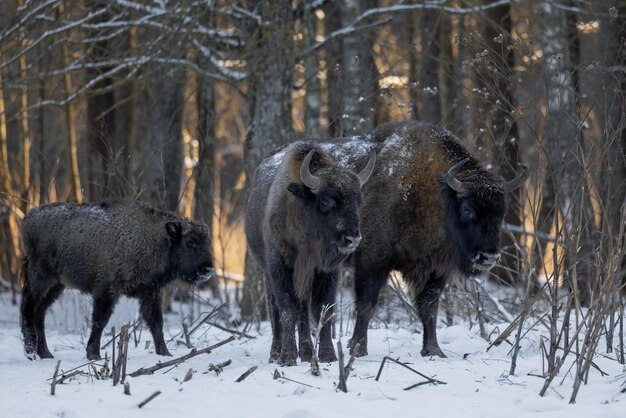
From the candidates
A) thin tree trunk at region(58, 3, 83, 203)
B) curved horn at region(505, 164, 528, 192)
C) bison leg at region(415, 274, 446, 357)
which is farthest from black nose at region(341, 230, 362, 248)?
thin tree trunk at region(58, 3, 83, 203)

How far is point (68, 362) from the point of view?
29.1 ft

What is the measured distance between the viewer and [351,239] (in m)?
7.49

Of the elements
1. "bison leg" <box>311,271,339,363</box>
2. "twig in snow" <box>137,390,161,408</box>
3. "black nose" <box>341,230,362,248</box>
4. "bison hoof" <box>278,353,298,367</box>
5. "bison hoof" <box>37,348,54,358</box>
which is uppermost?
"black nose" <box>341,230,362,248</box>

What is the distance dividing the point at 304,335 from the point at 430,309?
1302 mm

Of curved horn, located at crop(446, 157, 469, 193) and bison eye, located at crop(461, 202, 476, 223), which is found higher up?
curved horn, located at crop(446, 157, 469, 193)

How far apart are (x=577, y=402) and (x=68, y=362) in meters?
4.92

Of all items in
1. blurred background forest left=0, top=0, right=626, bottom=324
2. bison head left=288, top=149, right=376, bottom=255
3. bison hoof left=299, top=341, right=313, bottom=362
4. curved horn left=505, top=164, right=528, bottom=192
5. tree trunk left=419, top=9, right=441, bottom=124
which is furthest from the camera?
tree trunk left=419, top=9, right=441, bottom=124

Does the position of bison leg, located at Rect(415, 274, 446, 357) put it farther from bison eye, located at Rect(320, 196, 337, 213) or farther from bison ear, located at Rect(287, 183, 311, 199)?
bison ear, located at Rect(287, 183, 311, 199)

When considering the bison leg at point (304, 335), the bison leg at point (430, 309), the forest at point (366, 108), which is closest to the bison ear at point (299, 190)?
the bison leg at point (304, 335)

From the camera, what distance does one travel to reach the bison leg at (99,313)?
9059 mm

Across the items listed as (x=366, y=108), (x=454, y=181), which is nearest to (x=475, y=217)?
(x=454, y=181)

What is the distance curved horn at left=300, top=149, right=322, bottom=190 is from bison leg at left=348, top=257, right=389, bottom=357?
1.06m

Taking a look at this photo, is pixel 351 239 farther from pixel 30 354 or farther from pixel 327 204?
pixel 30 354

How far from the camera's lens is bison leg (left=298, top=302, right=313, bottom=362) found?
26.0ft
